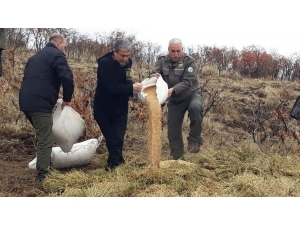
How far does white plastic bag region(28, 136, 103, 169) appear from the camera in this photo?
507 cm

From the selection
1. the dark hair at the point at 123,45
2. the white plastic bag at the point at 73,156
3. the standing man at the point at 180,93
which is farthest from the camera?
the standing man at the point at 180,93

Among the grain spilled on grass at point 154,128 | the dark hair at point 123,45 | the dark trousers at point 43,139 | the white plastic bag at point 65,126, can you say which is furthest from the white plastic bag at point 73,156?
the dark hair at point 123,45

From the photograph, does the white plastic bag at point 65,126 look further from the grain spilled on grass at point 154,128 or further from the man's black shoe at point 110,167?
the grain spilled on grass at point 154,128

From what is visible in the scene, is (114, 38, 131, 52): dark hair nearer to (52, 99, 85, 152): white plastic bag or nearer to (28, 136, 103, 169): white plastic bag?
(52, 99, 85, 152): white plastic bag

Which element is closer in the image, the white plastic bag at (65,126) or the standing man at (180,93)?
the white plastic bag at (65,126)

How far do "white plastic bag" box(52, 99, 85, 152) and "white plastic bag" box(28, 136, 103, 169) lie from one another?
0.27 meters

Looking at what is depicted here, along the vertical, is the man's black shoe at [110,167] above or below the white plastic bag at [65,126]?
below

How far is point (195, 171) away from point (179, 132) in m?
1.27

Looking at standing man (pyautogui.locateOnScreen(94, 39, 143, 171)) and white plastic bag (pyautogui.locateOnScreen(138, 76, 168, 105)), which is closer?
standing man (pyautogui.locateOnScreen(94, 39, 143, 171))

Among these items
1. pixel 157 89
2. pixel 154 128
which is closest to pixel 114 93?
pixel 157 89

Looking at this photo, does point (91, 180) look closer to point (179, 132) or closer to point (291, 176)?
point (179, 132)

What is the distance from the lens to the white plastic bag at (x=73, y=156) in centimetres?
507

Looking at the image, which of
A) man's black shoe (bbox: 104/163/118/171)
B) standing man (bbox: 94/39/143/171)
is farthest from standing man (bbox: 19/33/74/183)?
man's black shoe (bbox: 104/163/118/171)

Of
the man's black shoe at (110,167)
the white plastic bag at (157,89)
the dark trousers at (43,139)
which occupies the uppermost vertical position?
the white plastic bag at (157,89)
